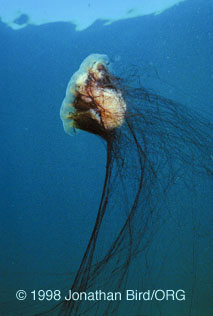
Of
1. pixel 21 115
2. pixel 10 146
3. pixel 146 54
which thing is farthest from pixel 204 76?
pixel 10 146

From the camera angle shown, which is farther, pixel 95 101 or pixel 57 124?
pixel 57 124

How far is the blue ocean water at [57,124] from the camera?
548 inches

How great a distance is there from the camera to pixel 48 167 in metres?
18.6

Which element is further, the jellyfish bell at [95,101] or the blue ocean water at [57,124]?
the blue ocean water at [57,124]

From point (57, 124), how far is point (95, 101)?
42.7 ft

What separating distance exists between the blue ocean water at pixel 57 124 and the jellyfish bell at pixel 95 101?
8.47 meters

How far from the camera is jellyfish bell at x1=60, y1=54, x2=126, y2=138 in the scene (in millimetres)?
3863

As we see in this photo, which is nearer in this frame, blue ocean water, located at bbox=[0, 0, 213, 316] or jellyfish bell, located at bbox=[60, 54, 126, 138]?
jellyfish bell, located at bbox=[60, 54, 126, 138]

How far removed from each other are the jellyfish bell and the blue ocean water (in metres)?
8.47

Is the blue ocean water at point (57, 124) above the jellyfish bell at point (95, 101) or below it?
above

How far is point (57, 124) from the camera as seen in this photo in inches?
652

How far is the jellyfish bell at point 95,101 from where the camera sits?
3.86 meters

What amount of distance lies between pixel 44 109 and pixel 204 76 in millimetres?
8646

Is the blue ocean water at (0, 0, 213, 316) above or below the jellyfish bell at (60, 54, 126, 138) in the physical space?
above
